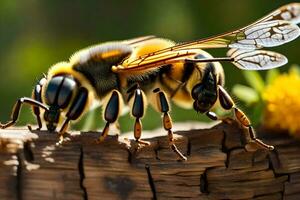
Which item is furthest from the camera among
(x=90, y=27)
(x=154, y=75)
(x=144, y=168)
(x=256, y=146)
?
(x=90, y=27)

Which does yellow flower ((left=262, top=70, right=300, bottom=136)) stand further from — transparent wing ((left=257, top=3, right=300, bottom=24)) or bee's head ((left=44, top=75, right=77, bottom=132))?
bee's head ((left=44, top=75, right=77, bottom=132))

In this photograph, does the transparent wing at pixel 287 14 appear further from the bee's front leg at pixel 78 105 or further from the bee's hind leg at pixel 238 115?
the bee's front leg at pixel 78 105

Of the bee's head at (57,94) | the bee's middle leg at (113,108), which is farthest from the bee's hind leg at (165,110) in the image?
the bee's head at (57,94)

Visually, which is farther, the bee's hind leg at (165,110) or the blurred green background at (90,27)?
the blurred green background at (90,27)

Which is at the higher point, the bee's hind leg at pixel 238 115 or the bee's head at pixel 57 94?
the bee's head at pixel 57 94

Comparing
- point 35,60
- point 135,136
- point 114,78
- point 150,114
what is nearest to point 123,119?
point 150,114

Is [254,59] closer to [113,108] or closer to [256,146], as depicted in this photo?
[256,146]

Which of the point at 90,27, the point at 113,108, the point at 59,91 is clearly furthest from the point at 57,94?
the point at 90,27
